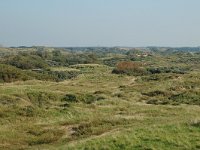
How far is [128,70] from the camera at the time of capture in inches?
3942

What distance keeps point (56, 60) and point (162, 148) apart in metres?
129

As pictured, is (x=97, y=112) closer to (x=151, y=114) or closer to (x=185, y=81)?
(x=151, y=114)

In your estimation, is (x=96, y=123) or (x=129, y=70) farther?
(x=129, y=70)

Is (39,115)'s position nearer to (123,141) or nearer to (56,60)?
(123,141)

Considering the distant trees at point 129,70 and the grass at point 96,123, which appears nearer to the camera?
the grass at point 96,123

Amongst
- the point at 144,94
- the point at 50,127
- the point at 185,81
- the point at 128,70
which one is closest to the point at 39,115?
the point at 50,127

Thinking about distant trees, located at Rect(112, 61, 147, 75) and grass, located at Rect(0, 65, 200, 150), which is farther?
distant trees, located at Rect(112, 61, 147, 75)

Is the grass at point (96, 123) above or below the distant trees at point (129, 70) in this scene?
above

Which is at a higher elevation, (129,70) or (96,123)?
(96,123)

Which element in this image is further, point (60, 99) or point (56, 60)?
point (56, 60)

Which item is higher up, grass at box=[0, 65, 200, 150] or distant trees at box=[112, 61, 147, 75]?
grass at box=[0, 65, 200, 150]

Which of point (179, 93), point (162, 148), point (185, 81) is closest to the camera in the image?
point (162, 148)

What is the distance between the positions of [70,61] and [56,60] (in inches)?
207

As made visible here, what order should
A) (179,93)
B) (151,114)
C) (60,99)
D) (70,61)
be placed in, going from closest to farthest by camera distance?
(151,114)
(60,99)
(179,93)
(70,61)
